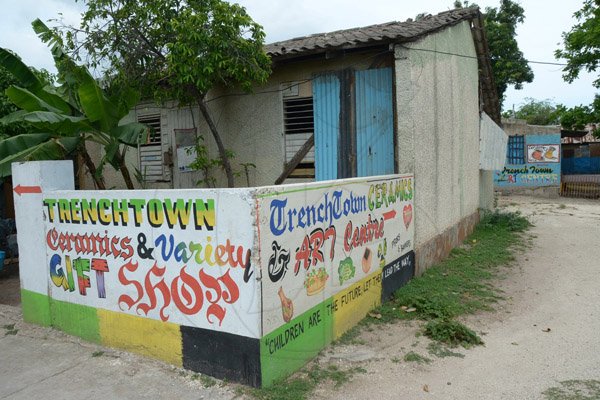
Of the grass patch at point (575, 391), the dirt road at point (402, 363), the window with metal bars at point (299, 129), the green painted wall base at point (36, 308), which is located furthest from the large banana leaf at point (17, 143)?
the grass patch at point (575, 391)

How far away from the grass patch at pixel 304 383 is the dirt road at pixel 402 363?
91 millimetres

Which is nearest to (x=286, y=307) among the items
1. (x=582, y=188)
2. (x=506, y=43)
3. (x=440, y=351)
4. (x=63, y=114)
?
(x=440, y=351)

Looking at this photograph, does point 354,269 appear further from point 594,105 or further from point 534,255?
point 594,105

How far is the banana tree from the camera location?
5475 mm

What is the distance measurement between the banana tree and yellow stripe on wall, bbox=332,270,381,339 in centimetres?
335

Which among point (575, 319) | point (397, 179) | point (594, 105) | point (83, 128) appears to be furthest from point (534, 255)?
point (594, 105)

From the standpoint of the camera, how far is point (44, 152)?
5.55 meters

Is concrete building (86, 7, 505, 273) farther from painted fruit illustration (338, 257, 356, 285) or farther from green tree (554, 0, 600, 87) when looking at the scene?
green tree (554, 0, 600, 87)

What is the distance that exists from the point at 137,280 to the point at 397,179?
11.6 ft

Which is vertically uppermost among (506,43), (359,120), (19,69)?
(506,43)

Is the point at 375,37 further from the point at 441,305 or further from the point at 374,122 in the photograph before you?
the point at 441,305

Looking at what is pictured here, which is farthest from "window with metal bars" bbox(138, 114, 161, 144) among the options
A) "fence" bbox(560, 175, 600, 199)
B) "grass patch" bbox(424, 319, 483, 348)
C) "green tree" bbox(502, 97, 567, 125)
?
"green tree" bbox(502, 97, 567, 125)

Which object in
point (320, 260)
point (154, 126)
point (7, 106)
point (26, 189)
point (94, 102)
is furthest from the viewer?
point (154, 126)

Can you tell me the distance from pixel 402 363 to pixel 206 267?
2.00 metres
